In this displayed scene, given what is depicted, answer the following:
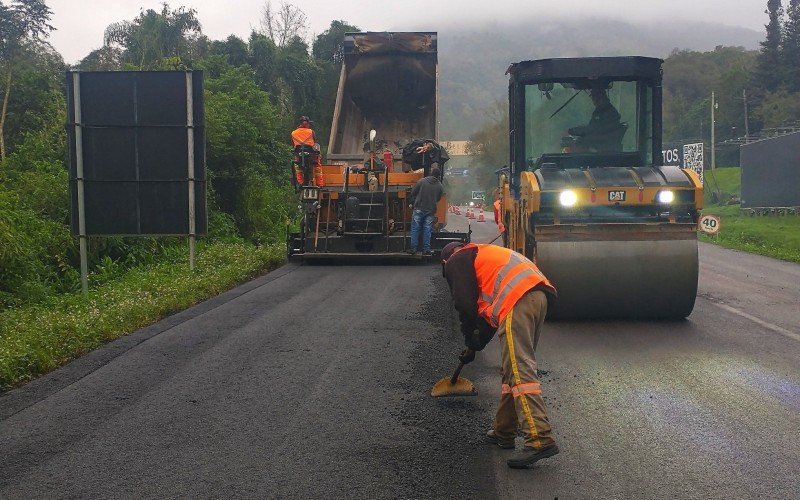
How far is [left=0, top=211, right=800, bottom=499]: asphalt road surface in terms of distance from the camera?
4.42 metres

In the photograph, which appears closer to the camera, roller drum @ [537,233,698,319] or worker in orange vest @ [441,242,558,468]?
worker in orange vest @ [441,242,558,468]

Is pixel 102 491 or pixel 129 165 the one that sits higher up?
pixel 129 165

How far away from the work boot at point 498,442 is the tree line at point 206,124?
8688 mm

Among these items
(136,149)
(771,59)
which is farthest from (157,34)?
(771,59)

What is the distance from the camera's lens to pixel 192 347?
7.62 meters

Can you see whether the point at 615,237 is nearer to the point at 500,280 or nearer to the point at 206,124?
the point at 500,280

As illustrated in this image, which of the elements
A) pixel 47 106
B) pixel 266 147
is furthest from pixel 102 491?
pixel 47 106

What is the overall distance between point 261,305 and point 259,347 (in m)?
2.49

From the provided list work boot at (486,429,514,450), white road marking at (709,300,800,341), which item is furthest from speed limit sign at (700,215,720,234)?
work boot at (486,429,514,450)

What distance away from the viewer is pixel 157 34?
111ft

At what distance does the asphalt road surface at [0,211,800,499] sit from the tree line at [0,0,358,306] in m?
5.42

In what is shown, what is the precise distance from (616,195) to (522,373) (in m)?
4.39

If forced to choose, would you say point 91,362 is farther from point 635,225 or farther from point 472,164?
point 472,164

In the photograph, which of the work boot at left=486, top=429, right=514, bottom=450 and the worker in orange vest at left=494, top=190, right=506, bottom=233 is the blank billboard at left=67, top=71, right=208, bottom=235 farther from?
the work boot at left=486, top=429, right=514, bottom=450
